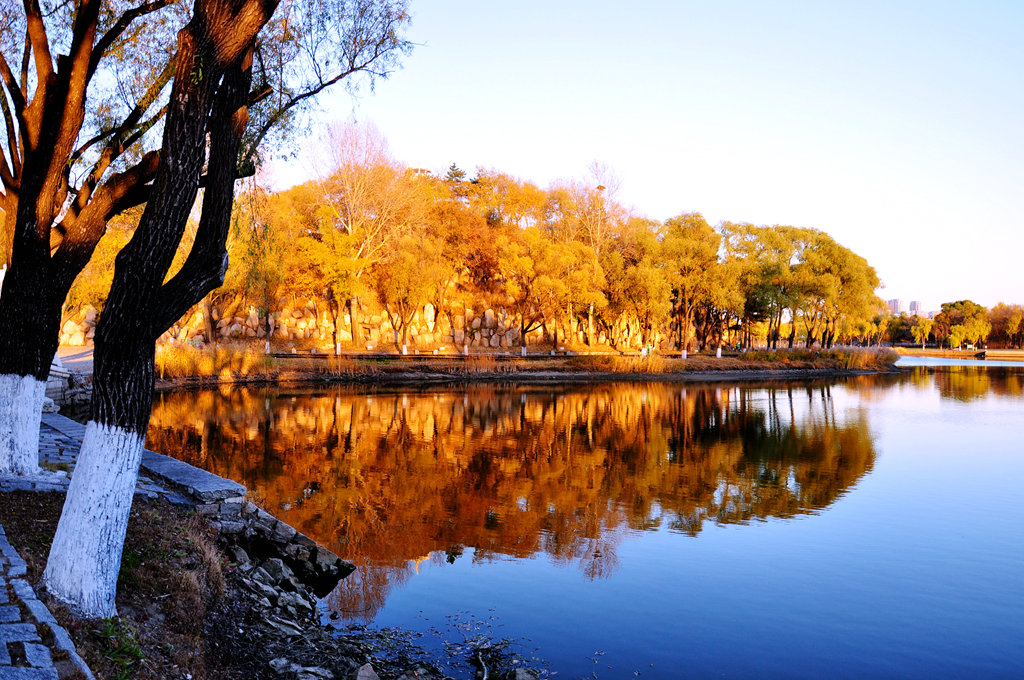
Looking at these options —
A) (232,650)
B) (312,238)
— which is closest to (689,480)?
(232,650)

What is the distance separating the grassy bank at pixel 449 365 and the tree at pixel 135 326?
1174 inches

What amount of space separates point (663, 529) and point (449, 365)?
106ft

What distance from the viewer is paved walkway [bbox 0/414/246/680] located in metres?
4.32

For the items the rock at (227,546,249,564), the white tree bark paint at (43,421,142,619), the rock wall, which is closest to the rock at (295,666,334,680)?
the white tree bark paint at (43,421,142,619)

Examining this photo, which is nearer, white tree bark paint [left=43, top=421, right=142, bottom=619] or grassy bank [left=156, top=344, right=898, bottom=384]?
white tree bark paint [left=43, top=421, right=142, bottom=619]

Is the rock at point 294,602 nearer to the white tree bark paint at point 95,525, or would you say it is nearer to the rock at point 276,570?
the rock at point 276,570

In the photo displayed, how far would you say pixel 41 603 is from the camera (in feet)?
16.6

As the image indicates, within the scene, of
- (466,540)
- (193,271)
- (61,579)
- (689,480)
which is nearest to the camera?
(61,579)

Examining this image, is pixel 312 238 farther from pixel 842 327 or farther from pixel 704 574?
pixel 842 327

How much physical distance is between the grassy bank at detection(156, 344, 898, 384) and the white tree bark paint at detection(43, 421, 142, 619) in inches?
1173

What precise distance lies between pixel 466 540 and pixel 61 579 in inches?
282

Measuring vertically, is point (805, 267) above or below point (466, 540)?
above

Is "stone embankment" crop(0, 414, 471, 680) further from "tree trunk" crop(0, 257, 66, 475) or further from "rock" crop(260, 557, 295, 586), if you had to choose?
"tree trunk" crop(0, 257, 66, 475)

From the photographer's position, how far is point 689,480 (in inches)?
685
